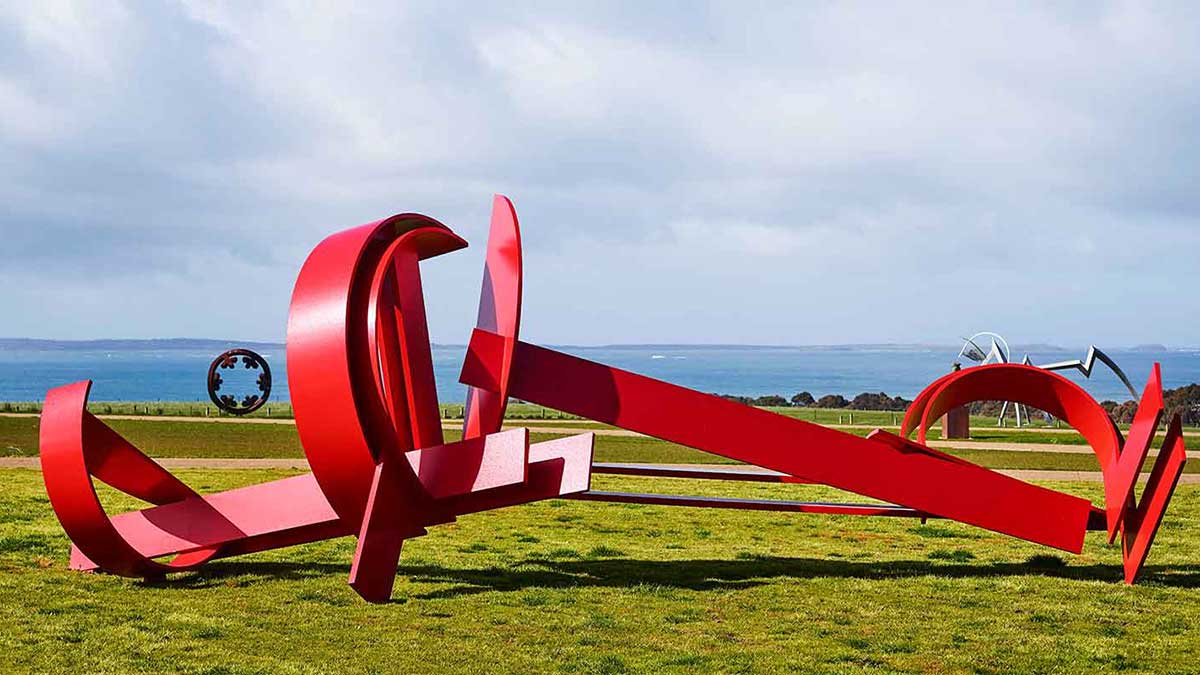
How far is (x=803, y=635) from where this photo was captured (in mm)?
8820

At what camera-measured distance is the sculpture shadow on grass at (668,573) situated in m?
10.7

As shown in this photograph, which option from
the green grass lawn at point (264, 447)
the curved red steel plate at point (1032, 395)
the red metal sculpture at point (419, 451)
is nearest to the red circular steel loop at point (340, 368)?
the red metal sculpture at point (419, 451)

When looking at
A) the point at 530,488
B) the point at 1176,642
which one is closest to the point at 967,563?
the point at 1176,642

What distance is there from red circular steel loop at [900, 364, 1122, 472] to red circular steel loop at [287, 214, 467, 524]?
511 cm

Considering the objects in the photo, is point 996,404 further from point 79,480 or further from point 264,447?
point 79,480

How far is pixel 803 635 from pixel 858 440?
1.92 metres

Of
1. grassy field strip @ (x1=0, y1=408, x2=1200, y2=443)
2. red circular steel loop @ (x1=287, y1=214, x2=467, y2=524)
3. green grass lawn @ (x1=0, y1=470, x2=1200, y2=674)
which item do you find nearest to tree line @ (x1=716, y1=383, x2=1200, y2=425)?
grassy field strip @ (x1=0, y1=408, x2=1200, y2=443)

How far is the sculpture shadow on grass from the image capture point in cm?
1072

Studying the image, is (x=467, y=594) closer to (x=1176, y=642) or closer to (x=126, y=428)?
(x=1176, y=642)

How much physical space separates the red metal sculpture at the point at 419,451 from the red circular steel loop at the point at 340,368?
1 centimetres

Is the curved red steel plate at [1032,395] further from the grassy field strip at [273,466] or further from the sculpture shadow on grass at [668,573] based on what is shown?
the grassy field strip at [273,466]

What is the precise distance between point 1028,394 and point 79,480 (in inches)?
335

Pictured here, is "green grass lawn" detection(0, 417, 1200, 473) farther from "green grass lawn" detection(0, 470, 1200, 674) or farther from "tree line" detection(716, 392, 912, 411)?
"tree line" detection(716, 392, 912, 411)

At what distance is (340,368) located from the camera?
876 cm
